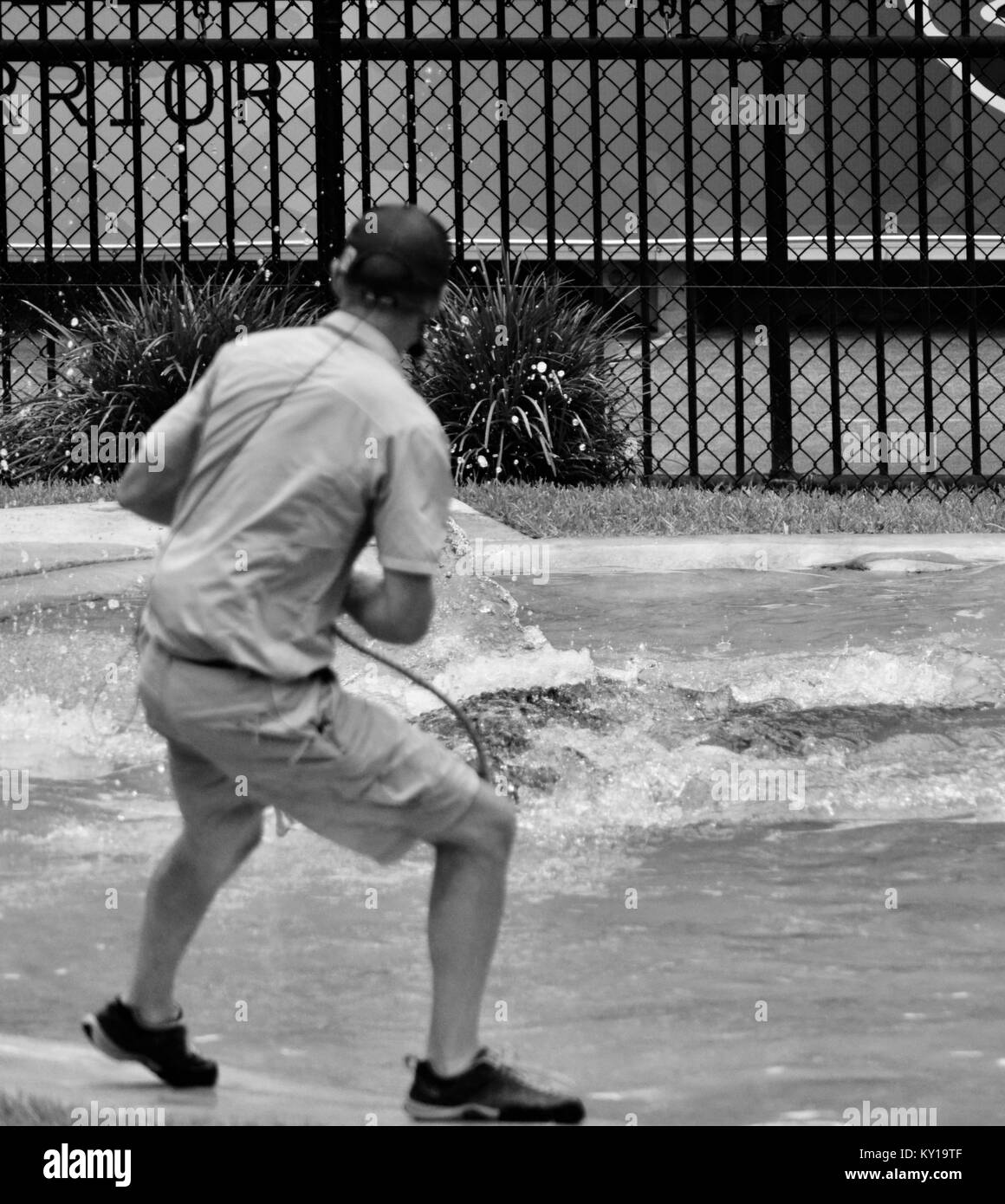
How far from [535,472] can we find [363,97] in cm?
205

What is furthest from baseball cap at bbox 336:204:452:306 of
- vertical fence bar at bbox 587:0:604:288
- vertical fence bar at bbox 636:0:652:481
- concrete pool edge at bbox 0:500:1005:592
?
vertical fence bar at bbox 587:0:604:288

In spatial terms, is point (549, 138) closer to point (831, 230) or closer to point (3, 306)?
point (831, 230)

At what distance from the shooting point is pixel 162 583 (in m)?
3.41

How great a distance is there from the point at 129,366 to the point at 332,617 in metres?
7.15

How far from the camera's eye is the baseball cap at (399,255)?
11.3 ft

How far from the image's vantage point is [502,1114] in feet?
10.9

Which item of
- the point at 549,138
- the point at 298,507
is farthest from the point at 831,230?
the point at 298,507

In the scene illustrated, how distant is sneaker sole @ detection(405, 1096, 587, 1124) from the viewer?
3.31 m

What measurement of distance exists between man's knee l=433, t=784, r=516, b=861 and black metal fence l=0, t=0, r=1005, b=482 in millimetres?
6712

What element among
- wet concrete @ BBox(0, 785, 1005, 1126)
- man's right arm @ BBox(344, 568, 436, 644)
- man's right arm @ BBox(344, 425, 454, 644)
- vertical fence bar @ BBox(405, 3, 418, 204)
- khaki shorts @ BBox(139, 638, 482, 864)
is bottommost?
wet concrete @ BBox(0, 785, 1005, 1126)

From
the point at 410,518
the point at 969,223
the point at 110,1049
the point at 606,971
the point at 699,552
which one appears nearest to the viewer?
the point at 410,518

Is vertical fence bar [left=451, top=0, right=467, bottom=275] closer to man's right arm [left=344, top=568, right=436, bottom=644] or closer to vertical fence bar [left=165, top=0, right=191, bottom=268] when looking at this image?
vertical fence bar [left=165, top=0, right=191, bottom=268]

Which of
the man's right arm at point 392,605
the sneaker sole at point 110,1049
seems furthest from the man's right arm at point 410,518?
the sneaker sole at point 110,1049
